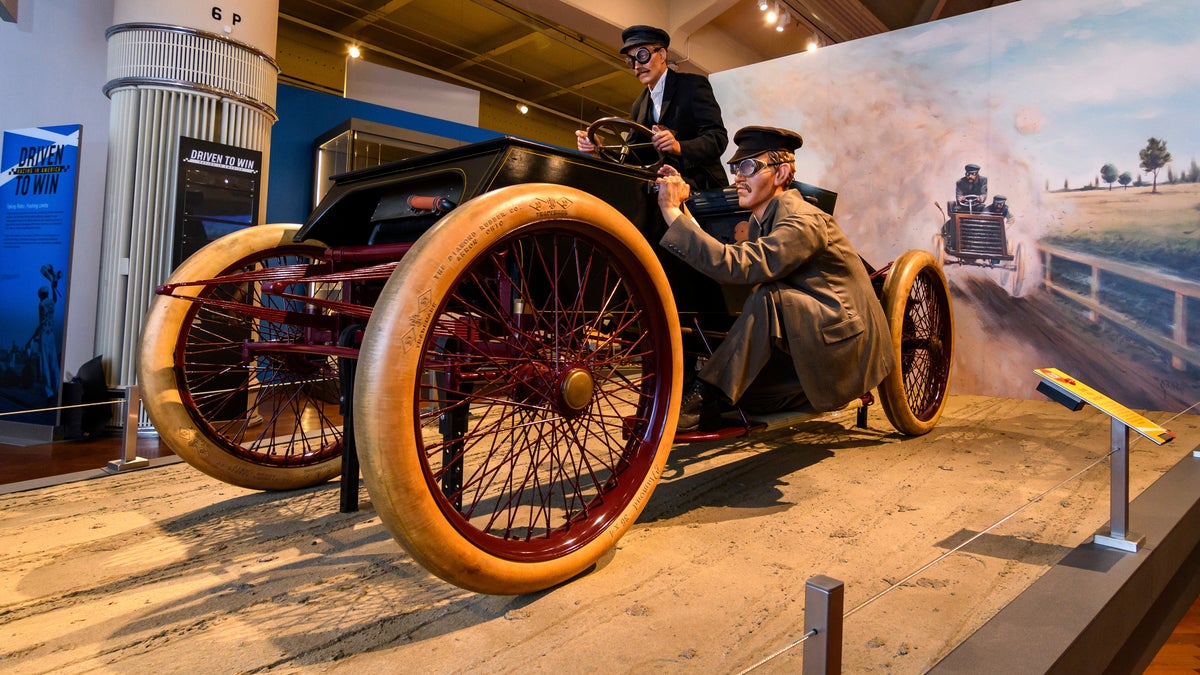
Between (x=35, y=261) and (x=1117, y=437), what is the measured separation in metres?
5.19

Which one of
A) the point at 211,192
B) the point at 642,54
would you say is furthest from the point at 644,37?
the point at 211,192

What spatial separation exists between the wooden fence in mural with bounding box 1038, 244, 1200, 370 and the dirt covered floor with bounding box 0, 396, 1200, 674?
2.74 m

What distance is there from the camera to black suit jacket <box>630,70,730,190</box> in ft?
9.50

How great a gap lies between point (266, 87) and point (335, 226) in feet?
9.08

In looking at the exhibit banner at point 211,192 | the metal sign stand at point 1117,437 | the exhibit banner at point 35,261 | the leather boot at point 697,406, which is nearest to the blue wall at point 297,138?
the exhibit banner at point 211,192

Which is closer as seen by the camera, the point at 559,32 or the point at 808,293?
the point at 808,293

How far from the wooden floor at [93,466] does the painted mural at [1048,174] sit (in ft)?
7.39

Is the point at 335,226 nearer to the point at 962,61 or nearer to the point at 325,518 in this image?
the point at 325,518

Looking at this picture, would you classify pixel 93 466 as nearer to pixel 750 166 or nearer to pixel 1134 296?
pixel 750 166

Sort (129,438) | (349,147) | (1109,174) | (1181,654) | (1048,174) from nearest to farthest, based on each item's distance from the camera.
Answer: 1. (129,438)
2. (1181,654)
3. (1109,174)
4. (1048,174)
5. (349,147)

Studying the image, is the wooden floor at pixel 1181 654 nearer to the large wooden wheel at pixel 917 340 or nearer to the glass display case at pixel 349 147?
the large wooden wheel at pixel 917 340

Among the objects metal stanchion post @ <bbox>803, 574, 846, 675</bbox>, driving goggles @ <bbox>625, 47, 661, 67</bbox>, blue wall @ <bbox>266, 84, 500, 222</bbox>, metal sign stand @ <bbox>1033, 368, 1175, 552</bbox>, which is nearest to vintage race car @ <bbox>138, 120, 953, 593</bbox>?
driving goggles @ <bbox>625, 47, 661, 67</bbox>

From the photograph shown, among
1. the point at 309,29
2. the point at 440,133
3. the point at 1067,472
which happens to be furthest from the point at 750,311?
the point at 309,29

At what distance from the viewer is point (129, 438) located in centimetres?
259
